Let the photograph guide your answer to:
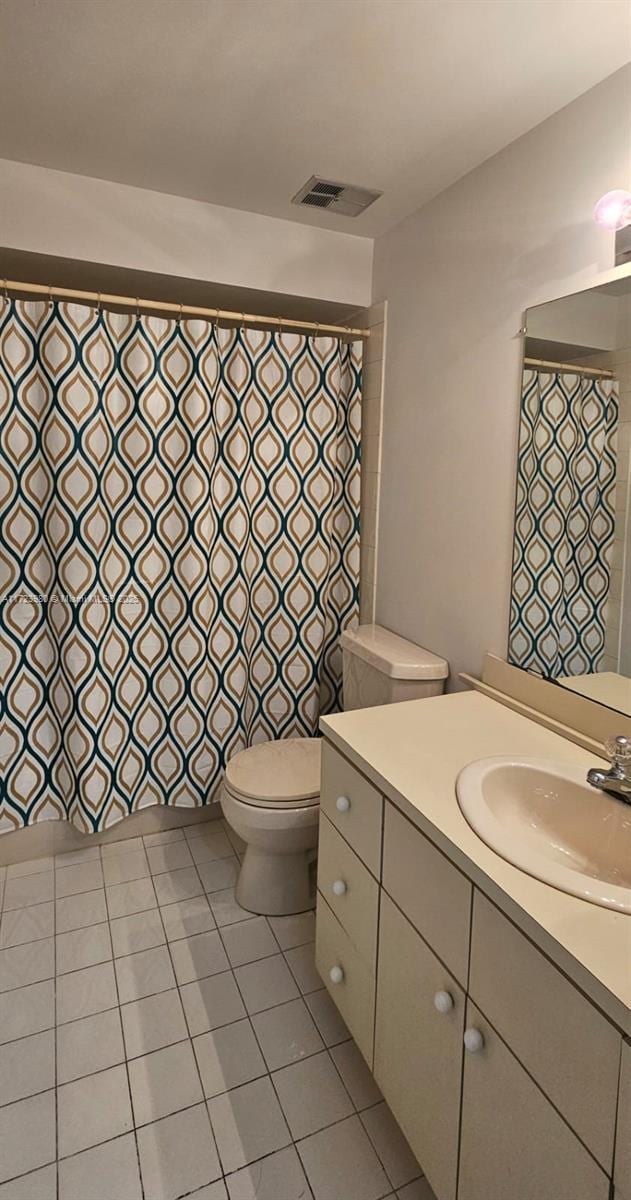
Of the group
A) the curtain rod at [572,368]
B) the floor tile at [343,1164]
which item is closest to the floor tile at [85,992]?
the floor tile at [343,1164]

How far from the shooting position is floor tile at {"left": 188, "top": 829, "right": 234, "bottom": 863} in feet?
7.59

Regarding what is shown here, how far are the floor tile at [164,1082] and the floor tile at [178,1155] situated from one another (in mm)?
23

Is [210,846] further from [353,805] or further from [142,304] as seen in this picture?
[142,304]

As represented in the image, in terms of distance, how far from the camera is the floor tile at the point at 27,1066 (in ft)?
4.71

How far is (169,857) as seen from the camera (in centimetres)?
231

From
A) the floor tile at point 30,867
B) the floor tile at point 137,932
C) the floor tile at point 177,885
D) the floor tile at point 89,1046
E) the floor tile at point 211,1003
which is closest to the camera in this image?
the floor tile at point 89,1046

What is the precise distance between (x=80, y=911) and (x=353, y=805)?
116 centimetres

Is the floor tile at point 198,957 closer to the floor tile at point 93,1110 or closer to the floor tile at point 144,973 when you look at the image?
the floor tile at point 144,973

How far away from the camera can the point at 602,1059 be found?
2.49 feet

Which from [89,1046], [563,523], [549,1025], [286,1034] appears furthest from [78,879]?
[563,523]

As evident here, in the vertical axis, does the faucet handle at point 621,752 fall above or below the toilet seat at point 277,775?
above

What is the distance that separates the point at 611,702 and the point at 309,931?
3.81 ft

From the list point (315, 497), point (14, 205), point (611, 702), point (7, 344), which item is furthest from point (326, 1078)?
point (14, 205)

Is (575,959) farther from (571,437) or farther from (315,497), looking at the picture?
(315,497)
